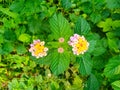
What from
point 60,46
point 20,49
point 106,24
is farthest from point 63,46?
point 106,24

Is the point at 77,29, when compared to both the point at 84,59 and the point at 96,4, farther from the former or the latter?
the point at 96,4

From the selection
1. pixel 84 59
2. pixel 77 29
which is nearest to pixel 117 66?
pixel 84 59

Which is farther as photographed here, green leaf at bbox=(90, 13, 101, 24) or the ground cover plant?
green leaf at bbox=(90, 13, 101, 24)

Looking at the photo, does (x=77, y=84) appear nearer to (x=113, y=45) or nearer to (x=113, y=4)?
(x=113, y=45)

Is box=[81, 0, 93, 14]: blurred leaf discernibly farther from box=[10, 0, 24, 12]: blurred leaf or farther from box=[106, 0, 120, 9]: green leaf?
box=[10, 0, 24, 12]: blurred leaf

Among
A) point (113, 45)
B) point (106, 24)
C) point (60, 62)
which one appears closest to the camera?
point (60, 62)

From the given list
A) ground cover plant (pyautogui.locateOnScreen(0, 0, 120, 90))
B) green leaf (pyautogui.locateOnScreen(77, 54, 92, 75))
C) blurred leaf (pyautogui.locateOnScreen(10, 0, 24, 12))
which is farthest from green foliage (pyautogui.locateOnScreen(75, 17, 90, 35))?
blurred leaf (pyautogui.locateOnScreen(10, 0, 24, 12))

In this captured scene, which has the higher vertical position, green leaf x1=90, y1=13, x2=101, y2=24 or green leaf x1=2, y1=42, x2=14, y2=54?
green leaf x1=90, y1=13, x2=101, y2=24

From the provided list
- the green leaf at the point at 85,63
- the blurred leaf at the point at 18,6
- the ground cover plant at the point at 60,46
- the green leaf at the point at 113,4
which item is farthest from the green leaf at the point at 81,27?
the blurred leaf at the point at 18,6
